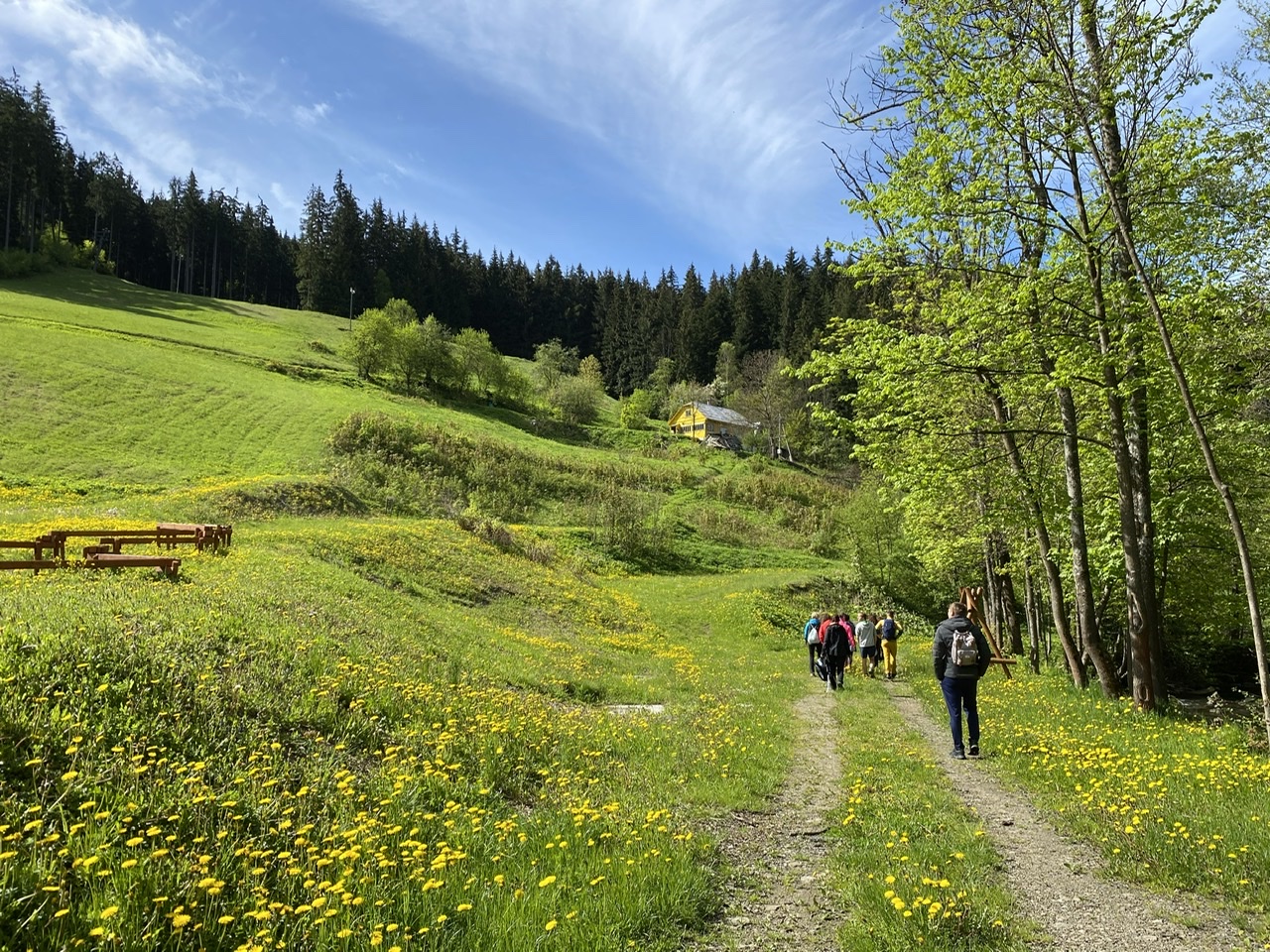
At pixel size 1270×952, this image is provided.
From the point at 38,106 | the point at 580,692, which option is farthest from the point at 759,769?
the point at 38,106

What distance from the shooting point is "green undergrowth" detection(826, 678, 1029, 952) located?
4402 mm

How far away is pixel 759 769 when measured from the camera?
8680mm

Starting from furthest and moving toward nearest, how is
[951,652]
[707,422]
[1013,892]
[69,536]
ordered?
[707,422], [69,536], [951,652], [1013,892]

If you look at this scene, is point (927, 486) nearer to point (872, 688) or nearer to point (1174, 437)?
point (1174, 437)

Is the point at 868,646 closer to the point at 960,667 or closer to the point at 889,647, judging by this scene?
the point at 889,647

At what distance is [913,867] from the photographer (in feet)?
17.7

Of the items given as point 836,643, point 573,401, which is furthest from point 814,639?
point 573,401

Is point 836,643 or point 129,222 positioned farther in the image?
point 129,222

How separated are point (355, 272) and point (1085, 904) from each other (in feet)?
428

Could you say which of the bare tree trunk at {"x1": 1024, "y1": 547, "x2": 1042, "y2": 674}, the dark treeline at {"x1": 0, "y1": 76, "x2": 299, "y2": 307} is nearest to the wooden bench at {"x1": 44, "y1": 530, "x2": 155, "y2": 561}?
the bare tree trunk at {"x1": 1024, "y1": 547, "x2": 1042, "y2": 674}

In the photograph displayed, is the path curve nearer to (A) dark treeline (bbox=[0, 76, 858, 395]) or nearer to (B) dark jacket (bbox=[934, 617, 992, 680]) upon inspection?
(B) dark jacket (bbox=[934, 617, 992, 680])

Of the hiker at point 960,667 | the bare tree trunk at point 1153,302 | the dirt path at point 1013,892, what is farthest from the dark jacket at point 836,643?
the dirt path at point 1013,892

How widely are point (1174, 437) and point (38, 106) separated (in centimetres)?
13579

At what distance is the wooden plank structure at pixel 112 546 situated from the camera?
12.5m
